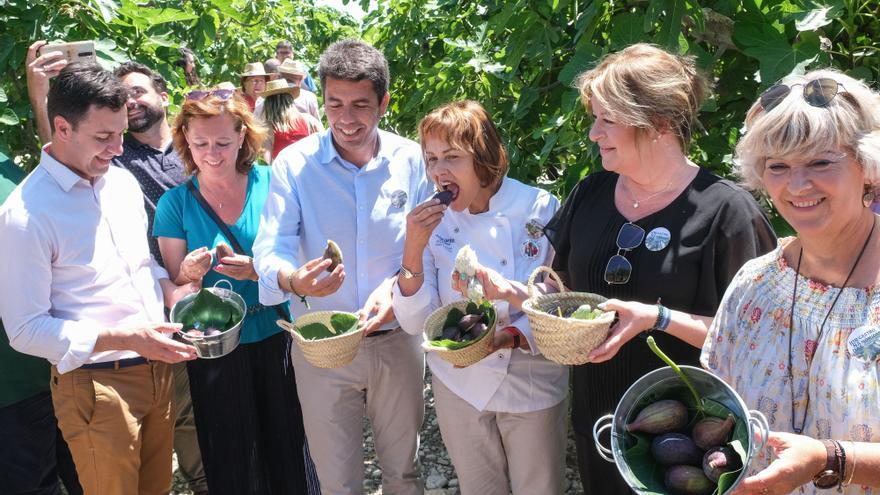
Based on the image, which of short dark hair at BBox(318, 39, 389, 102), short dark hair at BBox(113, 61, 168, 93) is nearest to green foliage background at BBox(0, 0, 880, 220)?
short dark hair at BBox(113, 61, 168, 93)

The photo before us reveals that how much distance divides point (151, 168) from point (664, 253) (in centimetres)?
241

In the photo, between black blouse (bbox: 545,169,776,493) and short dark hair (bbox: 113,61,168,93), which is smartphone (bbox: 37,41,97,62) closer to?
short dark hair (bbox: 113,61,168,93)

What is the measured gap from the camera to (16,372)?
3184 mm

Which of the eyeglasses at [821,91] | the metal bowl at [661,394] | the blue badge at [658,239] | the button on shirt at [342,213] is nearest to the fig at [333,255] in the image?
the button on shirt at [342,213]

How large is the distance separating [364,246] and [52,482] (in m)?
1.74

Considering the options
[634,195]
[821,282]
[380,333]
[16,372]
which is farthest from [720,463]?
[16,372]

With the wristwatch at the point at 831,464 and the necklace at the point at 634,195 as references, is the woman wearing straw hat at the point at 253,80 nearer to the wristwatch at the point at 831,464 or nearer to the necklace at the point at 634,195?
the necklace at the point at 634,195

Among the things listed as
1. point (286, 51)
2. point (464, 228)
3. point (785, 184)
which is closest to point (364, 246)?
point (464, 228)

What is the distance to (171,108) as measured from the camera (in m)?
4.37

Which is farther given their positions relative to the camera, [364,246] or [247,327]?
[247,327]

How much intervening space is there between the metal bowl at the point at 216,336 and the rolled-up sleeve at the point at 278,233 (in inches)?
4.3

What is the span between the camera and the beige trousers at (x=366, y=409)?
310 cm

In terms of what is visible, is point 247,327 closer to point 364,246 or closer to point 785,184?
point 364,246

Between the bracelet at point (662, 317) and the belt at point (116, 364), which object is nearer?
the bracelet at point (662, 317)
